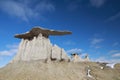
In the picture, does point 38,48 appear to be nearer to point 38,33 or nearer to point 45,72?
point 38,33

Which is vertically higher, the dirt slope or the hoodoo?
the hoodoo

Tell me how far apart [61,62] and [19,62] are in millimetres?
6013

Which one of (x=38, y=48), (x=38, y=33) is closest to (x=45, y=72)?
(x=38, y=48)

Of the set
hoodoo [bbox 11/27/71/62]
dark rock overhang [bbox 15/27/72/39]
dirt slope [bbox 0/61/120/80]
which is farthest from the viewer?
dark rock overhang [bbox 15/27/72/39]

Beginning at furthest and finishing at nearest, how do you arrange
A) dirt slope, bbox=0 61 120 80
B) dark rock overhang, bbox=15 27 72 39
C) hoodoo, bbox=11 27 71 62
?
dark rock overhang, bbox=15 27 72 39 → hoodoo, bbox=11 27 71 62 → dirt slope, bbox=0 61 120 80

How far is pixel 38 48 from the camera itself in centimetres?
2512

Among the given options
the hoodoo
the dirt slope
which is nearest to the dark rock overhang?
the hoodoo

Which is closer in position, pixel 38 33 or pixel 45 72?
pixel 45 72

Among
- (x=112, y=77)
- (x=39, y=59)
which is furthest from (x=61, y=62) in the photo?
(x=112, y=77)

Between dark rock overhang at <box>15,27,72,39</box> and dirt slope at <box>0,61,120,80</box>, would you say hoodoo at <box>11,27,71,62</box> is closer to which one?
dark rock overhang at <box>15,27,72,39</box>

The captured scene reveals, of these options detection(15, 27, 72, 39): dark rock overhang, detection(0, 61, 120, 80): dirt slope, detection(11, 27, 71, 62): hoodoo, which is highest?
detection(15, 27, 72, 39): dark rock overhang

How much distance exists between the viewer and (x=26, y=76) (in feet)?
68.9

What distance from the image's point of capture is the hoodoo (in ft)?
81.7

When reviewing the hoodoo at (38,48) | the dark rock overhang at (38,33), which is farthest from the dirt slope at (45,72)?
the dark rock overhang at (38,33)
